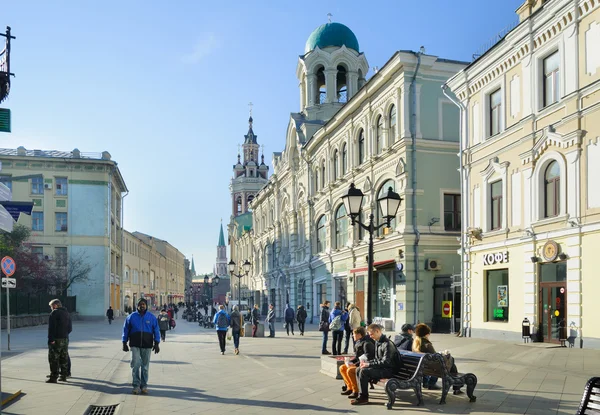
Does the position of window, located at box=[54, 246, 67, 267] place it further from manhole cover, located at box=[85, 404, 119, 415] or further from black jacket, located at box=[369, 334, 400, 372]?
black jacket, located at box=[369, 334, 400, 372]

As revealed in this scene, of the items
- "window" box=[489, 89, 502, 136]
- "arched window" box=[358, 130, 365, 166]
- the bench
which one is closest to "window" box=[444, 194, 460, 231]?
"window" box=[489, 89, 502, 136]

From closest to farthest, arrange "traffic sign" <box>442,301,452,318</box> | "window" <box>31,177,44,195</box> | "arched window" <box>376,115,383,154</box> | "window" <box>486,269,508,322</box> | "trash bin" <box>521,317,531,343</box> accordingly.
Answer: "trash bin" <box>521,317,531,343</box>, "window" <box>486,269,508,322</box>, "traffic sign" <box>442,301,452,318</box>, "arched window" <box>376,115,383,154</box>, "window" <box>31,177,44,195</box>

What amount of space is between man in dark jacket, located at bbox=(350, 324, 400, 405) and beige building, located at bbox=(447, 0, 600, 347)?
9401 millimetres

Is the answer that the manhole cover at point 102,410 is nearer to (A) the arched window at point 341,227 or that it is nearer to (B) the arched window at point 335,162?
(A) the arched window at point 341,227

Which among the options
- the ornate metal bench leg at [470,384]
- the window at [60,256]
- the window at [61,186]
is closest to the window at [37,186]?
the window at [61,186]

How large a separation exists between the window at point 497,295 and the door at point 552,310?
221 cm

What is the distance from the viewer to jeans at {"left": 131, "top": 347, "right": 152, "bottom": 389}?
11.4 meters

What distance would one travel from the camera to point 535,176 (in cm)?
2002

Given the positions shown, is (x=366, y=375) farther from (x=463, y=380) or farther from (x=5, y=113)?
(x=5, y=113)

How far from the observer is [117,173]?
206ft

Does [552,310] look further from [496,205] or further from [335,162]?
[335,162]

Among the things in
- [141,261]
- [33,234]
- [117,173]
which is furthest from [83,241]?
[141,261]

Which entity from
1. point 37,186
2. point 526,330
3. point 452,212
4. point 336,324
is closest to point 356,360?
point 336,324

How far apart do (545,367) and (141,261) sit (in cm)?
7991
